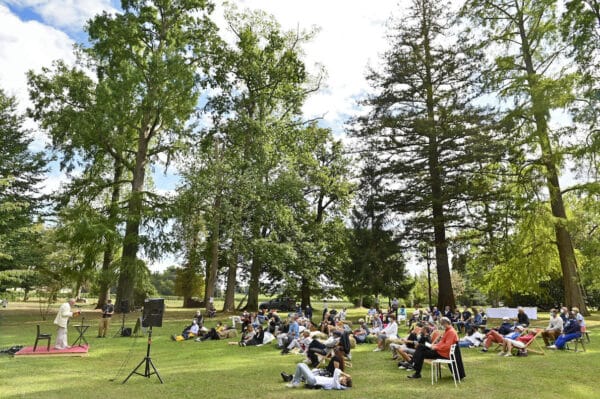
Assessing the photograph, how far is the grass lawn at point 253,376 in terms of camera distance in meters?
8.12

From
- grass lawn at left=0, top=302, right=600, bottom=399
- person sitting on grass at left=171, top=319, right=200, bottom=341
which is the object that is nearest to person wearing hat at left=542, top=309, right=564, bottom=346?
grass lawn at left=0, top=302, right=600, bottom=399

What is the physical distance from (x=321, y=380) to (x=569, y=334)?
28.7 feet

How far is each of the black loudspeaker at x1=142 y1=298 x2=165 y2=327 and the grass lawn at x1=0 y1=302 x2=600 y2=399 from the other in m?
1.17

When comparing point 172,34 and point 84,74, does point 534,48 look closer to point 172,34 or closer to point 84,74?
point 172,34

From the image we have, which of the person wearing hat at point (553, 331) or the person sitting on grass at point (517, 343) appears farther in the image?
the person wearing hat at point (553, 331)

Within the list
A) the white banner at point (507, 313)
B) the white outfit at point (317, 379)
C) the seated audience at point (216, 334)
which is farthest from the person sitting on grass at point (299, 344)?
the white banner at point (507, 313)

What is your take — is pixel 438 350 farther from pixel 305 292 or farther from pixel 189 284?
pixel 189 284

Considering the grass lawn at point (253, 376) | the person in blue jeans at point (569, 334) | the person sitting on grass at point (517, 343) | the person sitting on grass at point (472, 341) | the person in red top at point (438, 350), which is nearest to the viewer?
the grass lawn at point (253, 376)

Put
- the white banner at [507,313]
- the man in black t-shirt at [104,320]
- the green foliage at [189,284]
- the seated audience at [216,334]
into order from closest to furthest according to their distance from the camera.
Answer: the seated audience at [216,334], the man in black t-shirt at [104,320], the white banner at [507,313], the green foliage at [189,284]

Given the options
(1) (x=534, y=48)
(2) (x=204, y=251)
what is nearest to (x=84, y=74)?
(2) (x=204, y=251)

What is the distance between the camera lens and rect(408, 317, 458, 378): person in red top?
9.13m

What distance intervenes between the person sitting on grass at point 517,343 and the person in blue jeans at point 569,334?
108 centimetres

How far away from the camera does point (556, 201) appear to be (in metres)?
23.4

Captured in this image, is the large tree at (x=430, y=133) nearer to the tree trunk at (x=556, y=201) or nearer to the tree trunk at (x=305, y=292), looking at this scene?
the tree trunk at (x=556, y=201)
